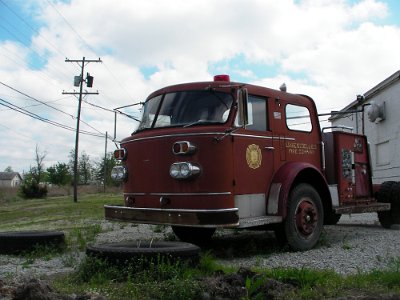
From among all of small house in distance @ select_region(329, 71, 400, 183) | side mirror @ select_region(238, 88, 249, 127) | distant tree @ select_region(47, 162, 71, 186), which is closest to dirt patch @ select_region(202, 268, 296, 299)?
side mirror @ select_region(238, 88, 249, 127)

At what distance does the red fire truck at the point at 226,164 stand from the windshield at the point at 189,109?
0.01 meters

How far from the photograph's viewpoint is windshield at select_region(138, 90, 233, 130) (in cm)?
731

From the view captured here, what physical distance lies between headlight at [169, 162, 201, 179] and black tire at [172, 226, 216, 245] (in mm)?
2269

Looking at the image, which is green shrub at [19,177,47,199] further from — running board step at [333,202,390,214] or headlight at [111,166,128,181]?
running board step at [333,202,390,214]

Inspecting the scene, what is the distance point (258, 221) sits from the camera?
698 centimetres

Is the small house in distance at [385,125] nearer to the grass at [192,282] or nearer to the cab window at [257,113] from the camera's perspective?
the cab window at [257,113]

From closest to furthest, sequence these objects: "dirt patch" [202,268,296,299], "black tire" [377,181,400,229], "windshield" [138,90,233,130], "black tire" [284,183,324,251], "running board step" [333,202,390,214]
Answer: "dirt patch" [202,268,296,299]
"windshield" [138,90,233,130]
"black tire" [284,183,324,251]
"running board step" [333,202,390,214]
"black tire" [377,181,400,229]

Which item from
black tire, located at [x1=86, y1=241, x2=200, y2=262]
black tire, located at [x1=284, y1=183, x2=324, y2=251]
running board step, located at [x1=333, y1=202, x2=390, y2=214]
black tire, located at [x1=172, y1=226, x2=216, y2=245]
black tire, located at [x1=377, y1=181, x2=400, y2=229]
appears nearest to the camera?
black tire, located at [x1=86, y1=241, x2=200, y2=262]

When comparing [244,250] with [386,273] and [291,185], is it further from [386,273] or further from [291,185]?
[386,273]

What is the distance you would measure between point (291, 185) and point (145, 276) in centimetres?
322

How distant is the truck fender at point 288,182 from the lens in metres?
7.43

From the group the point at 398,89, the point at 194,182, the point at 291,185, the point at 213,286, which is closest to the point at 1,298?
the point at 213,286

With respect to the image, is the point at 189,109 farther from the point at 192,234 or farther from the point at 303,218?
the point at 192,234

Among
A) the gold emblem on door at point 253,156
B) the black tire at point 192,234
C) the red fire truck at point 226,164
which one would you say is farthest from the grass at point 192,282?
the black tire at point 192,234
